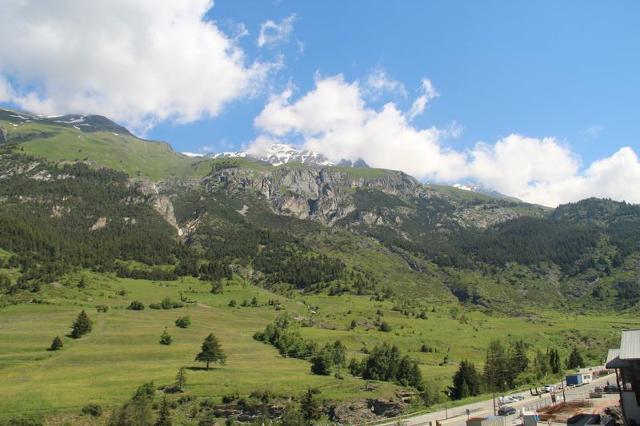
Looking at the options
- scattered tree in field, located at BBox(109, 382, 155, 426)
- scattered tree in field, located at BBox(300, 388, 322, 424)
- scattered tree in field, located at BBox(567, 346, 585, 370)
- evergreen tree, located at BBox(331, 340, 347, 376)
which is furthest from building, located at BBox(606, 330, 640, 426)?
scattered tree in field, located at BBox(567, 346, 585, 370)

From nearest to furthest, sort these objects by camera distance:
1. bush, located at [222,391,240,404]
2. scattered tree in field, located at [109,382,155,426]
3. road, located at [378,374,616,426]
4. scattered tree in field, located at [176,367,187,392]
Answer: road, located at [378,374,616,426] < scattered tree in field, located at [109,382,155,426] < bush, located at [222,391,240,404] < scattered tree in field, located at [176,367,187,392]

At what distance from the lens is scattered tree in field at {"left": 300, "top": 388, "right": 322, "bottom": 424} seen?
98.9 m

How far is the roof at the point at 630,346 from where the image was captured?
47.6 metres

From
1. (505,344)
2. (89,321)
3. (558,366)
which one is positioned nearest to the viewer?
(558,366)

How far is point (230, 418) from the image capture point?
98.0m

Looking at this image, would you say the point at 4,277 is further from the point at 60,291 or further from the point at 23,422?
the point at 23,422

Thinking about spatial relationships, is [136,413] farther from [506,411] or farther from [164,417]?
[506,411]

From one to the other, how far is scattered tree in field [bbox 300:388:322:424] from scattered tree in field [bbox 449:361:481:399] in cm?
3555

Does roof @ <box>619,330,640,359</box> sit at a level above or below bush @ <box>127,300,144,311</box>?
below

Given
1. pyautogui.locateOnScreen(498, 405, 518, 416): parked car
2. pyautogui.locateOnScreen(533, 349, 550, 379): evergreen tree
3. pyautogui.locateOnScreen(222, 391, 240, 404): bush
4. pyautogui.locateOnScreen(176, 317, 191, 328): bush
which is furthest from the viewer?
pyautogui.locateOnScreen(176, 317, 191, 328): bush

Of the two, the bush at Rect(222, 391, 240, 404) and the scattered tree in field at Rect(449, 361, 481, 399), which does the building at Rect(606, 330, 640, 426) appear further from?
the bush at Rect(222, 391, 240, 404)

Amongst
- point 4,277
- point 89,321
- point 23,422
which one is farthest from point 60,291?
point 23,422

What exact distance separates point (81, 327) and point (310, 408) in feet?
271

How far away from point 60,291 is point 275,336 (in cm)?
8964
